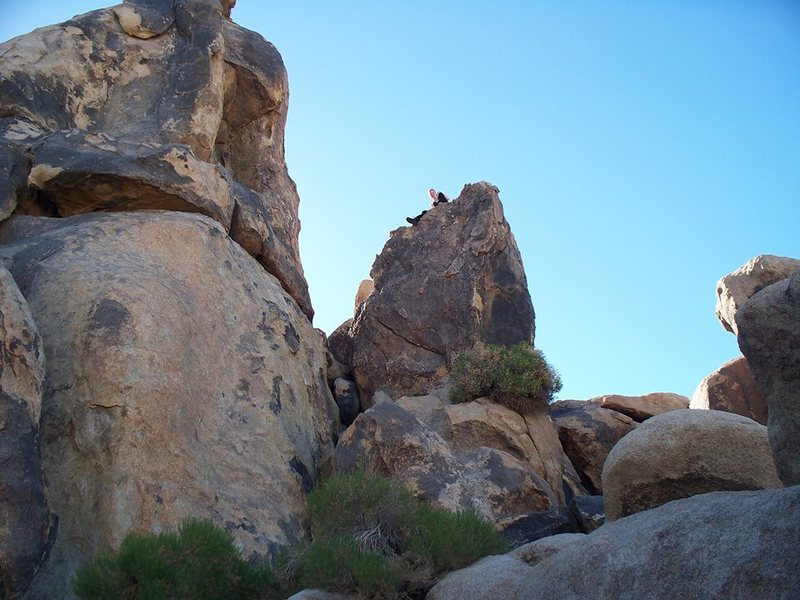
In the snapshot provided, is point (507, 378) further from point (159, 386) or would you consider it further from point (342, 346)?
point (159, 386)

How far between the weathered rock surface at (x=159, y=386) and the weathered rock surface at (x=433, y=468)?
116 cm

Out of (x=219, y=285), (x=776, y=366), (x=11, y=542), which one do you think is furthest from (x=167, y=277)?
(x=776, y=366)

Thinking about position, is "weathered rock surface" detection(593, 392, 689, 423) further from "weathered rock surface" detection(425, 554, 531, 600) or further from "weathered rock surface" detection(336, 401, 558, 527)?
"weathered rock surface" detection(425, 554, 531, 600)

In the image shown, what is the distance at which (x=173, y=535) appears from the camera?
914cm

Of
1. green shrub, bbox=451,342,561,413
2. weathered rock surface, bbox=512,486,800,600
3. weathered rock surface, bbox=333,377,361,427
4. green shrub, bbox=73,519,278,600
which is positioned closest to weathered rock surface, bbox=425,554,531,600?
weathered rock surface, bbox=512,486,800,600

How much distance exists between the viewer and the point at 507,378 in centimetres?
1780

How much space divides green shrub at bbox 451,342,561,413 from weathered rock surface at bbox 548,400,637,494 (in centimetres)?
112

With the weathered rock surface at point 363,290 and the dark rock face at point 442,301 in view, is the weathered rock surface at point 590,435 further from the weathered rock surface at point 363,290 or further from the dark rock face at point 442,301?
the weathered rock surface at point 363,290

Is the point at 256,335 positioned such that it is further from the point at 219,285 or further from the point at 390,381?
the point at 390,381

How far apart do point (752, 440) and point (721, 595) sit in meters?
3.83

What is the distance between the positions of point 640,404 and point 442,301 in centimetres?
530

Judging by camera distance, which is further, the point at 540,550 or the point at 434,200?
the point at 434,200

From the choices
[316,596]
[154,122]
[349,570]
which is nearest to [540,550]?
[349,570]

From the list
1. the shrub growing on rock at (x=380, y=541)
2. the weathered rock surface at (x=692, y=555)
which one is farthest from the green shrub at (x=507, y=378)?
the weathered rock surface at (x=692, y=555)
